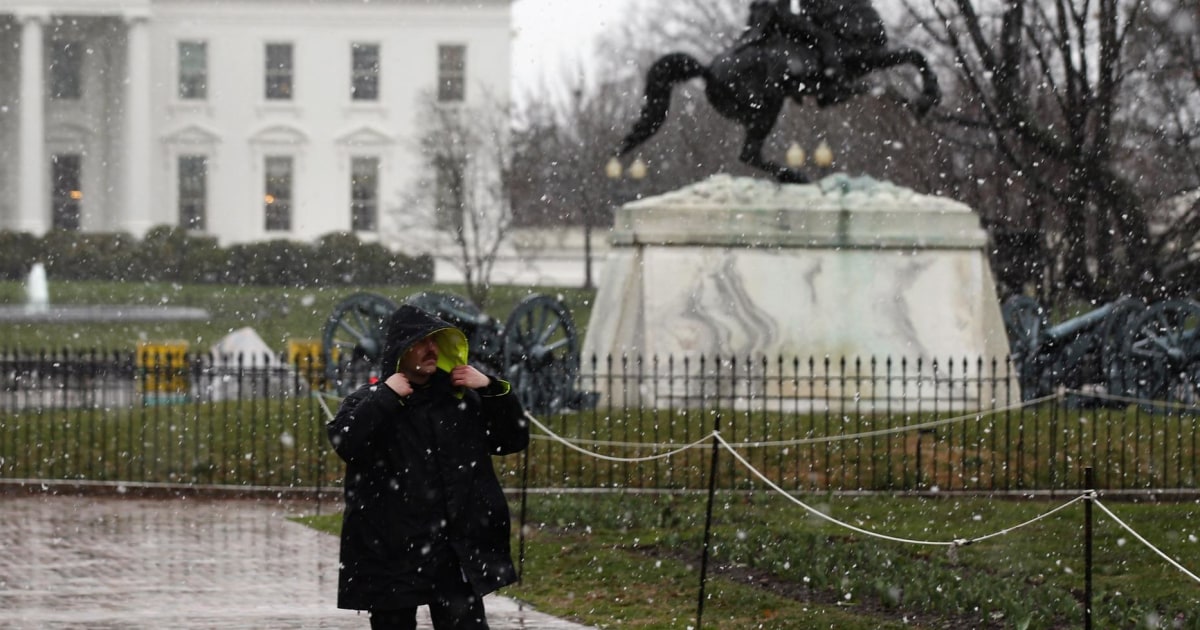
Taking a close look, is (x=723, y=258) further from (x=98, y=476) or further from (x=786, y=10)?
(x=98, y=476)

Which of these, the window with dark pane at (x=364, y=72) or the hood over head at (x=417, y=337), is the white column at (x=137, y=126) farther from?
the hood over head at (x=417, y=337)

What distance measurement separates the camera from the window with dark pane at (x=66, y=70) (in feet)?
204

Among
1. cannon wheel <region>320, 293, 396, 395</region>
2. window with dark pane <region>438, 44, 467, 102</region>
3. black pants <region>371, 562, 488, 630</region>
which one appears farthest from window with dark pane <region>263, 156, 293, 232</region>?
black pants <region>371, 562, 488, 630</region>

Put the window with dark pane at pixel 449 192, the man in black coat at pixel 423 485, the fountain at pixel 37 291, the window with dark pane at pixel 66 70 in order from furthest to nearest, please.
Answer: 1. the window with dark pane at pixel 66 70
2. the fountain at pixel 37 291
3. the window with dark pane at pixel 449 192
4. the man in black coat at pixel 423 485

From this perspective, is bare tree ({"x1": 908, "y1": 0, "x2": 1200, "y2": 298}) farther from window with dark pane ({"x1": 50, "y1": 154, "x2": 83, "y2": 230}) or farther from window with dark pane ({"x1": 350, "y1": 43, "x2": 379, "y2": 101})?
window with dark pane ({"x1": 50, "y1": 154, "x2": 83, "y2": 230})

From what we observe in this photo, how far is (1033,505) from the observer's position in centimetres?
1241

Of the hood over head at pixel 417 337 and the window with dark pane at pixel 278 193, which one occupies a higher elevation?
the window with dark pane at pixel 278 193

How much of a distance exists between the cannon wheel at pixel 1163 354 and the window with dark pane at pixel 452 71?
41.4 m

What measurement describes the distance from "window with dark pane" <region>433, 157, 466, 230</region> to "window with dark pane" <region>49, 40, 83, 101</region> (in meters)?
20.0

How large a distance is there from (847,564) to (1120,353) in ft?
28.3

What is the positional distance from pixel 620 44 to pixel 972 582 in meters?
32.4

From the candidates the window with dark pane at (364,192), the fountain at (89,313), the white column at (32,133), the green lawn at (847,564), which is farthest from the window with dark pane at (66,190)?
the green lawn at (847,564)

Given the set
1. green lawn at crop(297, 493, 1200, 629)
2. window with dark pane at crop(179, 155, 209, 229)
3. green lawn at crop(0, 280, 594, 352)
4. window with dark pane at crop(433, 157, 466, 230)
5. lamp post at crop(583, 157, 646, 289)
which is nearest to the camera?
green lawn at crop(297, 493, 1200, 629)

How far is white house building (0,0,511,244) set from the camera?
59938mm
